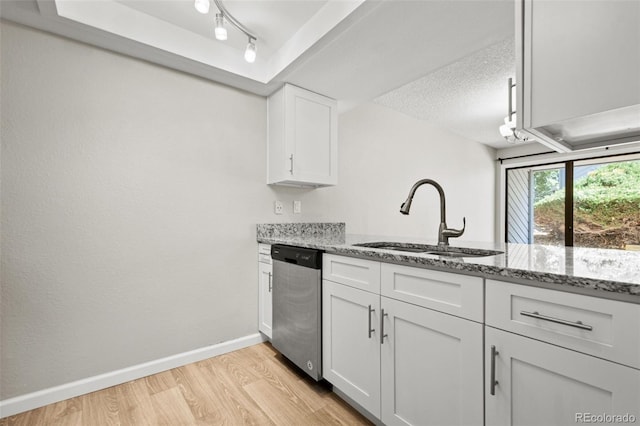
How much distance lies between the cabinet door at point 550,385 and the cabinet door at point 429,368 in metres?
0.05

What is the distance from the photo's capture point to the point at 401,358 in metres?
1.28

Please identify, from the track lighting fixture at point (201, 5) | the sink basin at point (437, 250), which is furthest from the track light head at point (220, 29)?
the sink basin at point (437, 250)

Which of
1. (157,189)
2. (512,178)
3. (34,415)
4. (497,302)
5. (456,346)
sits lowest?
(34,415)

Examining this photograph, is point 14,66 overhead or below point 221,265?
overhead

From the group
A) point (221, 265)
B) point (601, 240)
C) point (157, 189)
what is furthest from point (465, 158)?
point (157, 189)

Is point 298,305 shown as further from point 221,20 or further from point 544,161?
point 544,161

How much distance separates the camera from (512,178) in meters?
5.22

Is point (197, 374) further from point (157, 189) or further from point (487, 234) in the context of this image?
point (487, 234)

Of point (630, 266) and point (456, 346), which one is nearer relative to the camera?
point (630, 266)

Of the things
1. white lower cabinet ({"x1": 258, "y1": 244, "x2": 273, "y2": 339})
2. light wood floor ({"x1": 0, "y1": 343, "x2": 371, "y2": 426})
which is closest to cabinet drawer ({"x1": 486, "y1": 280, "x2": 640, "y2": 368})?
light wood floor ({"x1": 0, "y1": 343, "x2": 371, "y2": 426})

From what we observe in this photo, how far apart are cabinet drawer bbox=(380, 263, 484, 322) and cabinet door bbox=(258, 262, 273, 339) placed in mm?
1171

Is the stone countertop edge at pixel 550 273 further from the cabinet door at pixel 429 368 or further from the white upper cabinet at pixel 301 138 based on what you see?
the white upper cabinet at pixel 301 138

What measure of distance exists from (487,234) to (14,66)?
580 centimetres
